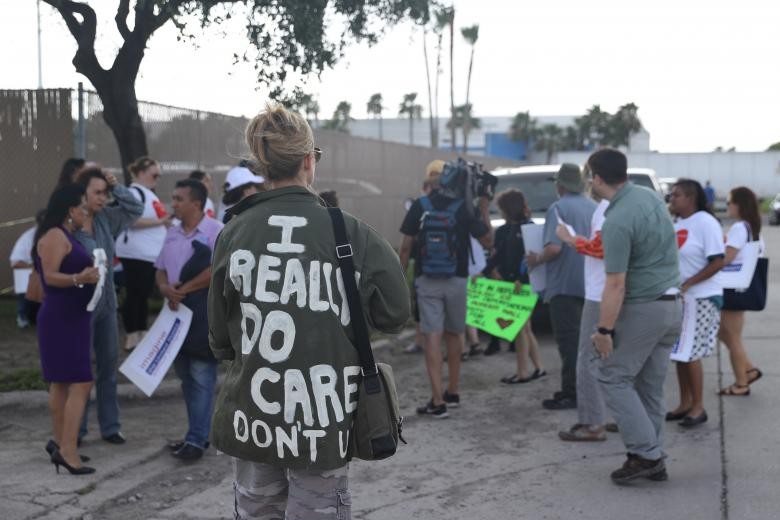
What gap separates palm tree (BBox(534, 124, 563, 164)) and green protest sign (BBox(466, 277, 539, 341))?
92678mm

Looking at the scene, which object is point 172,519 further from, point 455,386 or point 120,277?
point 120,277

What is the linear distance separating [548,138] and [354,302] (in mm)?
100527

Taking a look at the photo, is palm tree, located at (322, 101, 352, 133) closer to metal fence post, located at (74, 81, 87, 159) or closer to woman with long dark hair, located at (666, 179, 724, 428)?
metal fence post, located at (74, 81, 87, 159)

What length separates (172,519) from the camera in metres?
5.64

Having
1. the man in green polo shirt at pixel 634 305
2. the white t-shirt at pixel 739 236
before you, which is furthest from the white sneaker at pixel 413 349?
the man in green polo shirt at pixel 634 305

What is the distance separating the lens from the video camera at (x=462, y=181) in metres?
8.08

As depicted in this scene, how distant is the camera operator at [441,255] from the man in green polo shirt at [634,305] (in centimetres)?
197

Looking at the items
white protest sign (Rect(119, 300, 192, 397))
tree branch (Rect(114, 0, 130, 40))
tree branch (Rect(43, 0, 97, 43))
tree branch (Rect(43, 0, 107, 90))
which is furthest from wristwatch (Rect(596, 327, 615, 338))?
tree branch (Rect(43, 0, 97, 43))

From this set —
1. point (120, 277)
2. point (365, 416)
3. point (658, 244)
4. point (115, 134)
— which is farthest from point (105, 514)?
point (115, 134)

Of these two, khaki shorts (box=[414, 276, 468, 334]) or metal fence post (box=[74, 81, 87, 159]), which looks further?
metal fence post (box=[74, 81, 87, 159])

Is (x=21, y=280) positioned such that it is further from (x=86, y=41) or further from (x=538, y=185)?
(x=538, y=185)

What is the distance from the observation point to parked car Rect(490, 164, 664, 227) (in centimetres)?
1266

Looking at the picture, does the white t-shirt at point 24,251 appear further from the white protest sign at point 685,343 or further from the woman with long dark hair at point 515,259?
the white protest sign at point 685,343

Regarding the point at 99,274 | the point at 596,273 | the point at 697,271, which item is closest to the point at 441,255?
the point at 596,273
